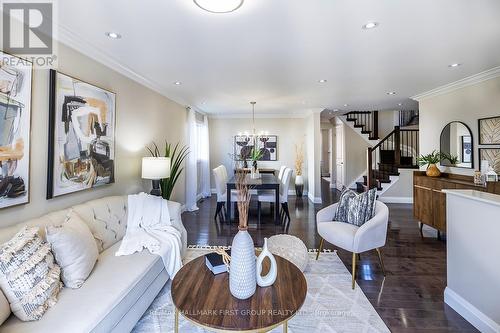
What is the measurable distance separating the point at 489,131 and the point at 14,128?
208 inches

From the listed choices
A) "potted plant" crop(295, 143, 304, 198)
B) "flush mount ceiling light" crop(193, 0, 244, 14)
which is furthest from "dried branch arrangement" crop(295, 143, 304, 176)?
"flush mount ceiling light" crop(193, 0, 244, 14)

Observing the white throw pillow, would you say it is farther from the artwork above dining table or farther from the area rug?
the artwork above dining table

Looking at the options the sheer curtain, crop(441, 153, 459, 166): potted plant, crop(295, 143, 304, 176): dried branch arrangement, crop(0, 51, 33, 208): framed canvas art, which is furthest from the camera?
crop(295, 143, 304, 176): dried branch arrangement

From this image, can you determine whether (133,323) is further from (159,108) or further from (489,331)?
(159,108)

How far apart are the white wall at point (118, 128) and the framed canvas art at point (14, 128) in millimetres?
75

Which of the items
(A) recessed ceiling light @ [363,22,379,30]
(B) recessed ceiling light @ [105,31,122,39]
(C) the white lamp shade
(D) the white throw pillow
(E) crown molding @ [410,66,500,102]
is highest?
(E) crown molding @ [410,66,500,102]

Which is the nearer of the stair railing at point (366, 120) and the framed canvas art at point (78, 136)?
the framed canvas art at point (78, 136)

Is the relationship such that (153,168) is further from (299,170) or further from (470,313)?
(299,170)

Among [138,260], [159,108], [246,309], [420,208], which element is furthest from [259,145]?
[246,309]

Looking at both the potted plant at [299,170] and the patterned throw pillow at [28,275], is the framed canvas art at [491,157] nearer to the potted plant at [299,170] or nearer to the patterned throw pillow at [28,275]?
the potted plant at [299,170]

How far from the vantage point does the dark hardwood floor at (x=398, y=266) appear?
6.47 ft

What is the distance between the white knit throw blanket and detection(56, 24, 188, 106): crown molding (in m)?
1.57

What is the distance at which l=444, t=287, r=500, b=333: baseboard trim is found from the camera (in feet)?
5.76

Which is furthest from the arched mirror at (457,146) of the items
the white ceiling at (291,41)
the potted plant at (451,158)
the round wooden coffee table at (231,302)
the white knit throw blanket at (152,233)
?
the white knit throw blanket at (152,233)
